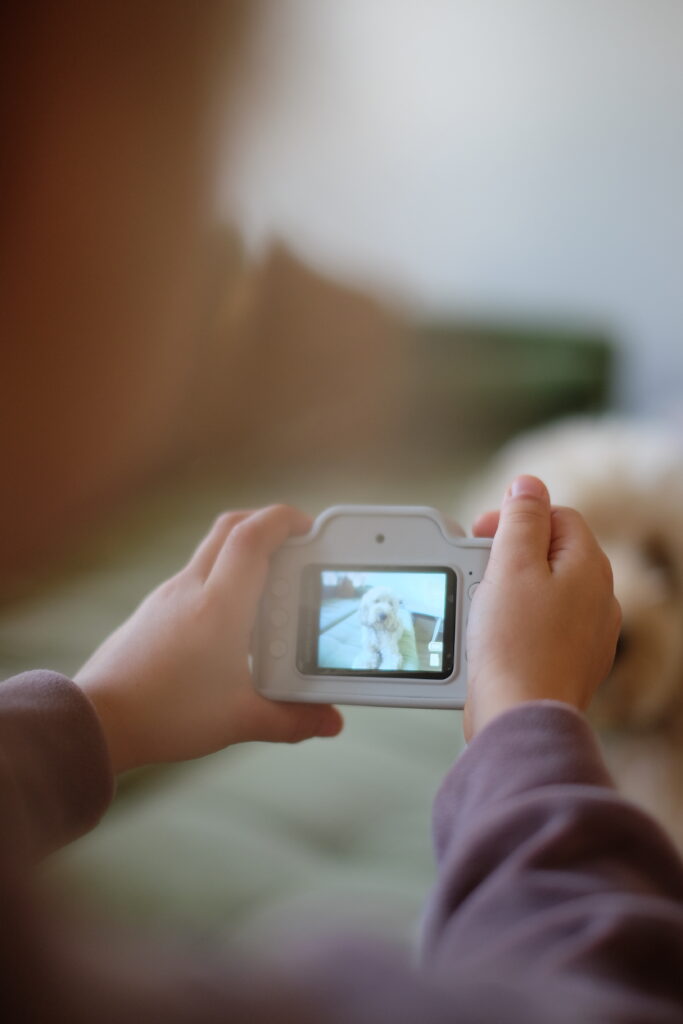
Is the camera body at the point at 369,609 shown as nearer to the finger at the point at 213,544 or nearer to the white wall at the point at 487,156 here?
the finger at the point at 213,544

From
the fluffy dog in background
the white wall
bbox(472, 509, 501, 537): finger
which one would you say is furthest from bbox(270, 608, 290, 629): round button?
the white wall

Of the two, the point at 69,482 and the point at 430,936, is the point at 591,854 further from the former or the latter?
the point at 69,482

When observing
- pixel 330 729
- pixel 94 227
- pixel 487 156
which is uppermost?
pixel 487 156

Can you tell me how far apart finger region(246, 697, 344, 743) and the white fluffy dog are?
2.3 inches

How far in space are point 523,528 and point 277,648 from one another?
0.57 ft

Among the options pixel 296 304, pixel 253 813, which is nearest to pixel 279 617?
pixel 253 813

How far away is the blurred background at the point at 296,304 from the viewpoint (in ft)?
2.31

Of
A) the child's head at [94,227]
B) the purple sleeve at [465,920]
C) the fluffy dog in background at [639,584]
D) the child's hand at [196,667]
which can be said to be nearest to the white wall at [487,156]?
the child's head at [94,227]

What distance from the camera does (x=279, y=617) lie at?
1.86 feet

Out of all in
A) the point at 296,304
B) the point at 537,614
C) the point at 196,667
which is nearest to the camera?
the point at 537,614

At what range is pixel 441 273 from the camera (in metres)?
1.53

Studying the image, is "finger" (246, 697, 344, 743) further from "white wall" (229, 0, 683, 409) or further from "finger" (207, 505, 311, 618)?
"white wall" (229, 0, 683, 409)

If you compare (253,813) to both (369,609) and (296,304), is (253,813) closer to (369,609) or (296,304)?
(369,609)

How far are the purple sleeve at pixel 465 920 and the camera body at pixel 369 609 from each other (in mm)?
132
